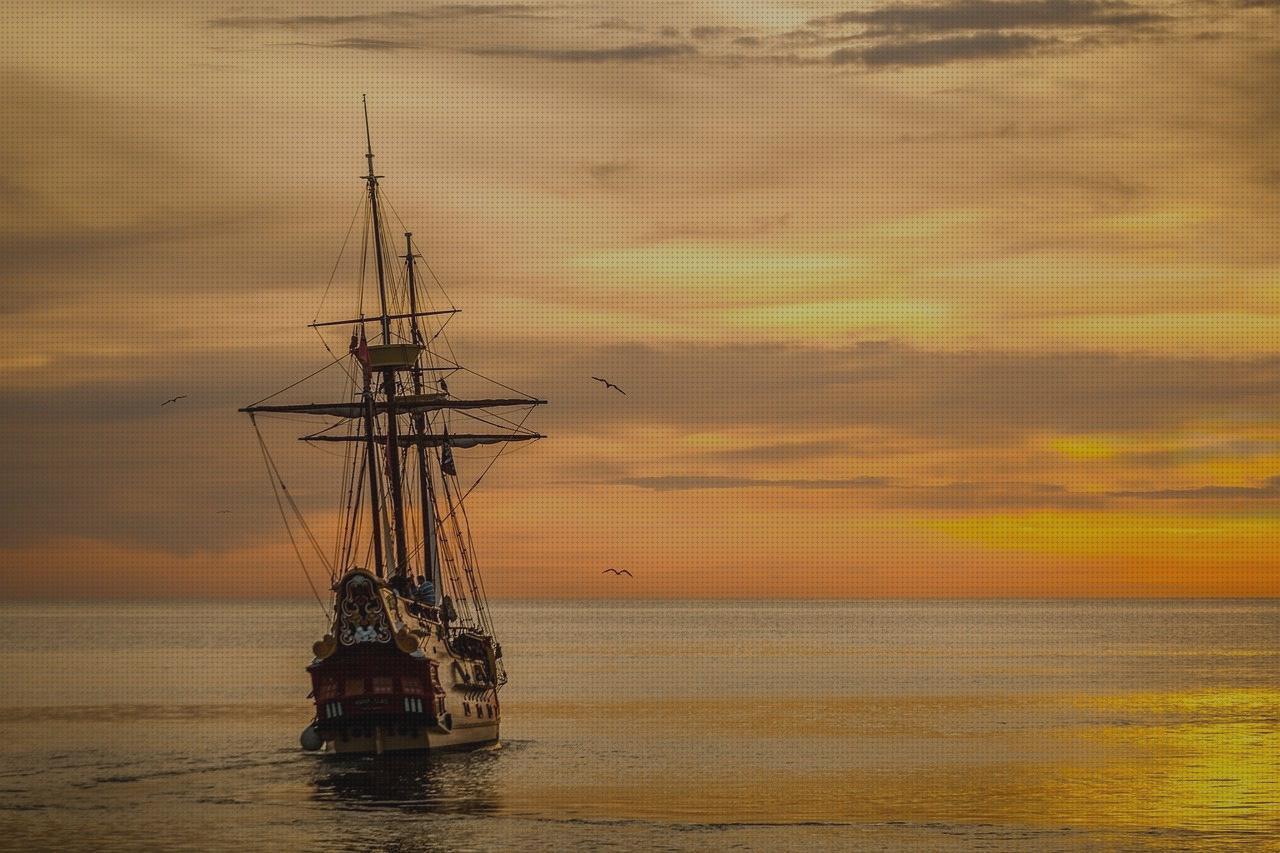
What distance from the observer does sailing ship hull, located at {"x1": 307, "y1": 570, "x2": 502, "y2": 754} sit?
66.4 meters

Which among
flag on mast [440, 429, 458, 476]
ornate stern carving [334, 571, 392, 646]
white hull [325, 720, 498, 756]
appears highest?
flag on mast [440, 429, 458, 476]

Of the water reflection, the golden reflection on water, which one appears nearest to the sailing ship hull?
the water reflection

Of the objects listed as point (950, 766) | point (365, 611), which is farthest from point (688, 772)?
point (365, 611)

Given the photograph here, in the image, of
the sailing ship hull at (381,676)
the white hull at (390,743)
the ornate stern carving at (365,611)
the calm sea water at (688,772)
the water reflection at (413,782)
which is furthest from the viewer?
the white hull at (390,743)

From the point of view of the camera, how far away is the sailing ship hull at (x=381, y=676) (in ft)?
218

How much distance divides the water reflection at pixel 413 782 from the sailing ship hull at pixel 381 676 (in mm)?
703

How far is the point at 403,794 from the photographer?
61344 millimetres

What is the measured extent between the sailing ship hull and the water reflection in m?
0.70

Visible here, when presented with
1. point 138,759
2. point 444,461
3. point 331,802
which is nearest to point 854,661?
point 444,461

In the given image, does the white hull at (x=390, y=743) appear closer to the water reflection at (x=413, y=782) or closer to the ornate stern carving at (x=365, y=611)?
the water reflection at (x=413, y=782)

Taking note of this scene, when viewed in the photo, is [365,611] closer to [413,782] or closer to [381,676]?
[381,676]

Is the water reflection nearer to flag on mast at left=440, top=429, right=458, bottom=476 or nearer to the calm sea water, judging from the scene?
the calm sea water

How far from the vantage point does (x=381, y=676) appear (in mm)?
67500

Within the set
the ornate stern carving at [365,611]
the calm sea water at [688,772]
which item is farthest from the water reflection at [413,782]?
the ornate stern carving at [365,611]
